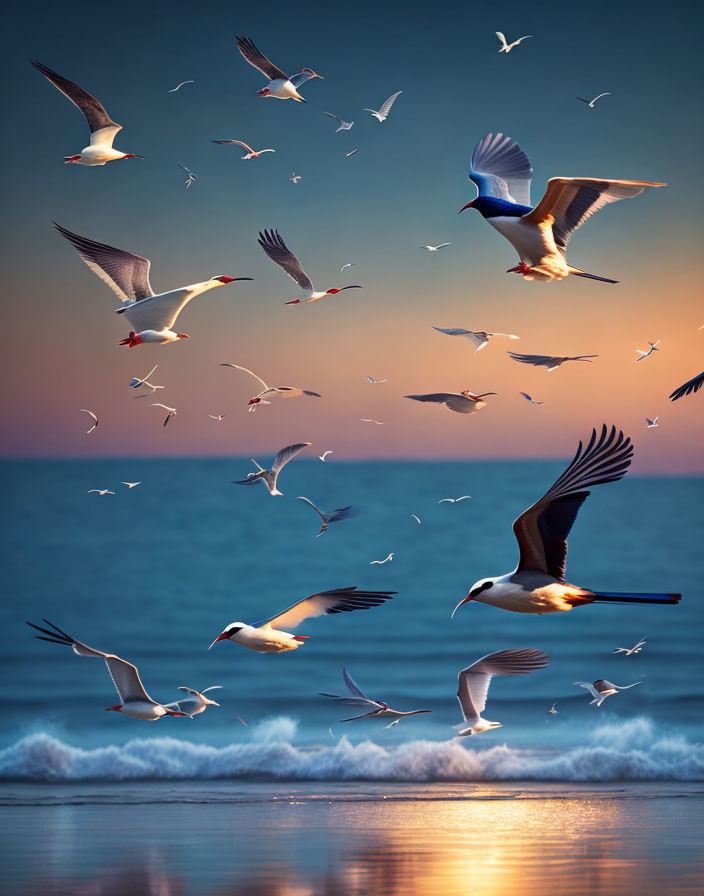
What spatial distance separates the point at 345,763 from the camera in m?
6.88

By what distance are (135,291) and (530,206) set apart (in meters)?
1.91

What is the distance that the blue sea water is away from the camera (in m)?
7.02

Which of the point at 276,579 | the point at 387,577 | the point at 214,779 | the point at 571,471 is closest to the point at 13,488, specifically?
the point at 276,579

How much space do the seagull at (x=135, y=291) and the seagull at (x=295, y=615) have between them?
144cm

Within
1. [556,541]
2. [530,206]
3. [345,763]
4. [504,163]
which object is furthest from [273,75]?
[345,763]

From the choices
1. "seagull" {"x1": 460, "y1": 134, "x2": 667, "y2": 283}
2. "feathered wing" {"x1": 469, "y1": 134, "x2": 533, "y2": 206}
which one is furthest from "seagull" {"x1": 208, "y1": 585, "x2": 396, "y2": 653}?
"feathered wing" {"x1": 469, "y1": 134, "x2": 533, "y2": 206}

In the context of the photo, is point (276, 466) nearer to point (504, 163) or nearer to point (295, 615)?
point (295, 615)

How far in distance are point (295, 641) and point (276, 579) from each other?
220 inches

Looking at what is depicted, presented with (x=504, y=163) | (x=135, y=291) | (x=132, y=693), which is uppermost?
(x=504, y=163)

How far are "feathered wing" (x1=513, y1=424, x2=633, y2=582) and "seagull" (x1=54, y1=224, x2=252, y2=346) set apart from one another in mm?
2005

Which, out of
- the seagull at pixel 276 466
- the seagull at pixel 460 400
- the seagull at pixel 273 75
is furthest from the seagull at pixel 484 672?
the seagull at pixel 273 75

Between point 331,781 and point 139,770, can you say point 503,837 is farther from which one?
point 139,770

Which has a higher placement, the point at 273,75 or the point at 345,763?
the point at 273,75

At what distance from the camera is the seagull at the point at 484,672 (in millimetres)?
5461
